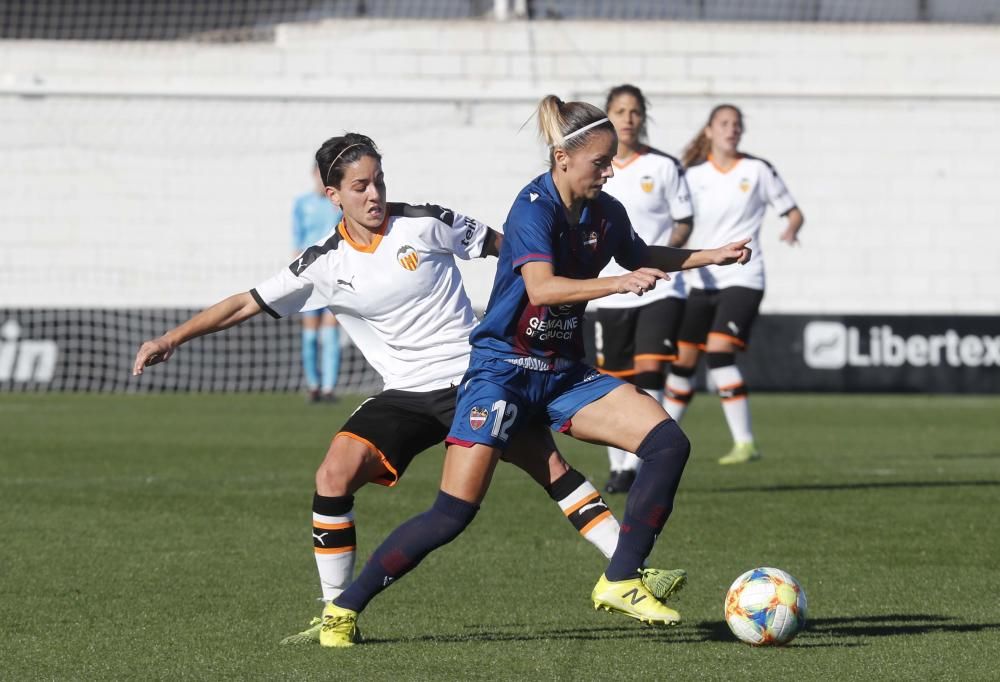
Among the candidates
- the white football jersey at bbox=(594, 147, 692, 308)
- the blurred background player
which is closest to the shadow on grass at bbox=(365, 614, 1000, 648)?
the white football jersey at bbox=(594, 147, 692, 308)

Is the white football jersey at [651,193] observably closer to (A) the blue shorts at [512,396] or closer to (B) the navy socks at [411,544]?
(A) the blue shorts at [512,396]

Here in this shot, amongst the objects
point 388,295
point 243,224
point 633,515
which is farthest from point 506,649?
point 243,224

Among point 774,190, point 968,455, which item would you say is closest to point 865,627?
point 774,190

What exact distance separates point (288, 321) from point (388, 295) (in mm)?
12325

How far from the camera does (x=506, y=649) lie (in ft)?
16.9

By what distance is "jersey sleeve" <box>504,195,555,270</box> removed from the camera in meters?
5.03

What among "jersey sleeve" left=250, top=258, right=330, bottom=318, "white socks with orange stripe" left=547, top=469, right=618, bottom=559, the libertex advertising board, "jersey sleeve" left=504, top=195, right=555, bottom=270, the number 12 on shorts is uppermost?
"jersey sleeve" left=504, top=195, right=555, bottom=270

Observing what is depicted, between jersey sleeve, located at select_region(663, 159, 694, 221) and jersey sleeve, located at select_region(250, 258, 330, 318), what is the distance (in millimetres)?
3883

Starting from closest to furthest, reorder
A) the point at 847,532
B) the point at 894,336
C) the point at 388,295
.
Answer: the point at 388,295 < the point at 847,532 < the point at 894,336

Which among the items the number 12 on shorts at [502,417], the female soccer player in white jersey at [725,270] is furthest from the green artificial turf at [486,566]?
the number 12 on shorts at [502,417]

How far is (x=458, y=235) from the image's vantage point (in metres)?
5.70

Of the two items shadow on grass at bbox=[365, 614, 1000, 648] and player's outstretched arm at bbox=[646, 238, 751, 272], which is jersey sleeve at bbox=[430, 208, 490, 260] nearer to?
player's outstretched arm at bbox=[646, 238, 751, 272]

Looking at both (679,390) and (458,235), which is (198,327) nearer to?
(458,235)

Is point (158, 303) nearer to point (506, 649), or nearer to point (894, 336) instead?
point (894, 336)
